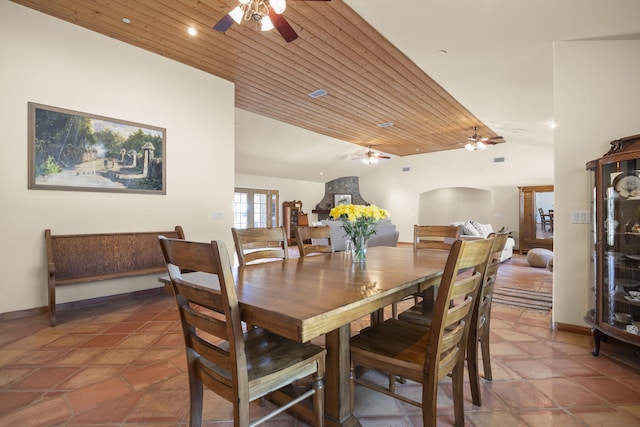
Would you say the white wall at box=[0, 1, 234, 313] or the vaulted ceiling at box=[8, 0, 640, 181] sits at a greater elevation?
the vaulted ceiling at box=[8, 0, 640, 181]

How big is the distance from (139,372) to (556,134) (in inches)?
154

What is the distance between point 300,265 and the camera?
1910 millimetres

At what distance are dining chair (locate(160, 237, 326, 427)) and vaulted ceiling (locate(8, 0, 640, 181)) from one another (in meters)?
2.43

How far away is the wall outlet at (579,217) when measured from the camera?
106 inches

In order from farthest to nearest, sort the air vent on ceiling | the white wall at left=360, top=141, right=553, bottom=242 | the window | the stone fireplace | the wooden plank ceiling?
the stone fireplace
the window
the white wall at left=360, top=141, right=553, bottom=242
the air vent on ceiling
the wooden plank ceiling

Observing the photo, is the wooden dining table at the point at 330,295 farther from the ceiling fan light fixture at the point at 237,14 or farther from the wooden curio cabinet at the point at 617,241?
the ceiling fan light fixture at the point at 237,14

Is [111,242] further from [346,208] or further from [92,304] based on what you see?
[346,208]

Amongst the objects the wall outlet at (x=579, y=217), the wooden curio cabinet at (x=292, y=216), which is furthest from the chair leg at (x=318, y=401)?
the wooden curio cabinet at (x=292, y=216)

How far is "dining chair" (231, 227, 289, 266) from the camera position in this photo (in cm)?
210

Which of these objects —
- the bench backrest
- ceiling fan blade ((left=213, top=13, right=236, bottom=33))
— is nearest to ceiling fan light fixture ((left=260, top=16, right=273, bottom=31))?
ceiling fan blade ((left=213, top=13, right=236, bottom=33))

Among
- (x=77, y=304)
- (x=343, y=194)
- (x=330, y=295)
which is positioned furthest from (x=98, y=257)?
(x=343, y=194)

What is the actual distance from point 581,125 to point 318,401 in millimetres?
3127

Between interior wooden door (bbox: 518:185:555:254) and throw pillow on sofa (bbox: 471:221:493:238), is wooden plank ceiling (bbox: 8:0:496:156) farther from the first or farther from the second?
interior wooden door (bbox: 518:185:555:254)

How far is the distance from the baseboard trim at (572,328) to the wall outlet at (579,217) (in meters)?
0.94
